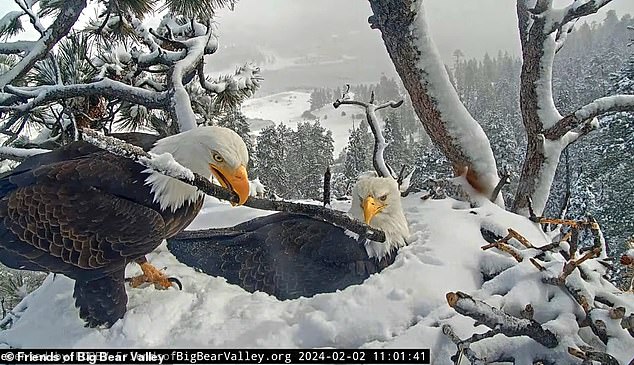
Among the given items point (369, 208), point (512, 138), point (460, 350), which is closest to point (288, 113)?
point (369, 208)

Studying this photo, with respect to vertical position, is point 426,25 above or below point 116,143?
above

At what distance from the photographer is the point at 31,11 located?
4.42ft

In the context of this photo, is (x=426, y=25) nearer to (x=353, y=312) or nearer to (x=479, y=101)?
(x=479, y=101)

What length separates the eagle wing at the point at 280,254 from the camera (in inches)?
36.0

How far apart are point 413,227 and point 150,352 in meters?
0.62

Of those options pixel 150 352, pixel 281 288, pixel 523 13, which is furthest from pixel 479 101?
pixel 150 352

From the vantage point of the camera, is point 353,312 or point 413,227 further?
point 413,227

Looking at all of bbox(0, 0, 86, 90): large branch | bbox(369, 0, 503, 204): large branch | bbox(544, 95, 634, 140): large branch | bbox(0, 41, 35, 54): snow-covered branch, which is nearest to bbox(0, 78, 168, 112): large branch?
bbox(0, 0, 86, 90): large branch

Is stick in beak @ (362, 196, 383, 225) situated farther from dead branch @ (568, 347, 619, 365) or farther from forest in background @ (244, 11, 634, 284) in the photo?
dead branch @ (568, 347, 619, 365)

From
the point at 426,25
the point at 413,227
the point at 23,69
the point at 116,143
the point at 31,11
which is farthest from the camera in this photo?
the point at 426,25

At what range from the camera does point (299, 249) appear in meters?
1.00

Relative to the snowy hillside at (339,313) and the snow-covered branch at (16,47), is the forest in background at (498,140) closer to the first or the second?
the snowy hillside at (339,313)

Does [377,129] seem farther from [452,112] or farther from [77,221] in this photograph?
[77,221]

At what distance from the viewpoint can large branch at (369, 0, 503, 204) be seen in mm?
1477
